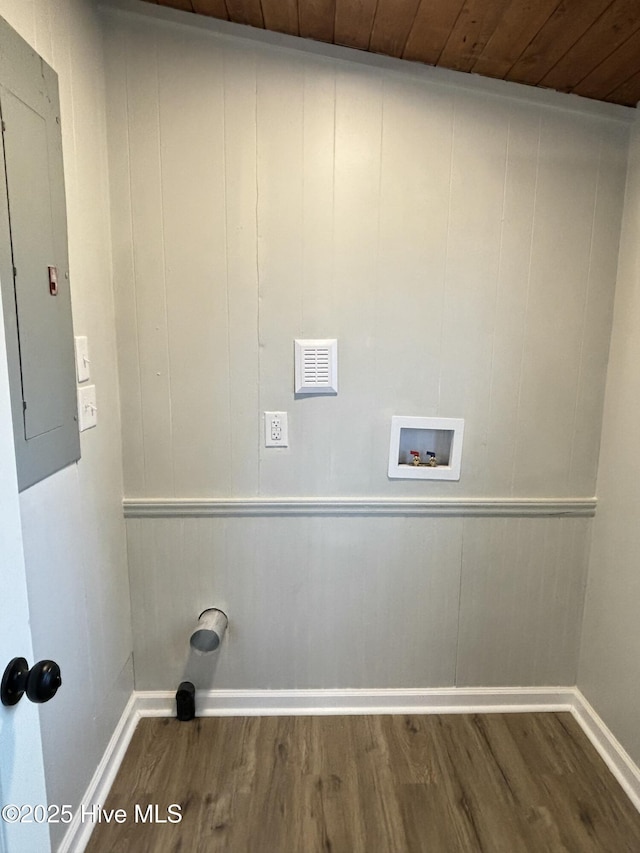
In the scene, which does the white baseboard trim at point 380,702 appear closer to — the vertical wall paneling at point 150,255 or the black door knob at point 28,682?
the vertical wall paneling at point 150,255

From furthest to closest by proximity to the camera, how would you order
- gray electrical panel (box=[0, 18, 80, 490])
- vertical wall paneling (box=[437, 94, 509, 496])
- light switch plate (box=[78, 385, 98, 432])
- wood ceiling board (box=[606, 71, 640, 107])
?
1. vertical wall paneling (box=[437, 94, 509, 496])
2. wood ceiling board (box=[606, 71, 640, 107])
3. light switch plate (box=[78, 385, 98, 432])
4. gray electrical panel (box=[0, 18, 80, 490])

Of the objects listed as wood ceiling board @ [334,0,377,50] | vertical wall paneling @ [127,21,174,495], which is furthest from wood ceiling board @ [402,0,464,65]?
vertical wall paneling @ [127,21,174,495]

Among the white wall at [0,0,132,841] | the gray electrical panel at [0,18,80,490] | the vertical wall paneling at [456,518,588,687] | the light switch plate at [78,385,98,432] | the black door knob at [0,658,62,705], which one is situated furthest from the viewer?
the vertical wall paneling at [456,518,588,687]

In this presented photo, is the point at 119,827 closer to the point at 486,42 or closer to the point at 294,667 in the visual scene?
the point at 294,667

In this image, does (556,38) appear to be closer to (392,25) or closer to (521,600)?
(392,25)

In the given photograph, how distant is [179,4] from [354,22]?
22.0 inches

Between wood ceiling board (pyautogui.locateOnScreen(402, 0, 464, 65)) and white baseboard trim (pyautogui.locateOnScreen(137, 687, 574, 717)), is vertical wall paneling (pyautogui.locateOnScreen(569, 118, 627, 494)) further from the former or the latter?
white baseboard trim (pyautogui.locateOnScreen(137, 687, 574, 717))

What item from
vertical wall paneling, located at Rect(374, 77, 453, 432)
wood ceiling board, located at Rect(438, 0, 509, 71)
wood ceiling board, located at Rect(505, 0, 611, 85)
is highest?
wood ceiling board, located at Rect(438, 0, 509, 71)

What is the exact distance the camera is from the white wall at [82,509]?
1150mm

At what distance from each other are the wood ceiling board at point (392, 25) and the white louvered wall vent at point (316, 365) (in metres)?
0.94

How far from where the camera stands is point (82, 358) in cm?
136

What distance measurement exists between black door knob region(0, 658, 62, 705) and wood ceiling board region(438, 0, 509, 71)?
1815 mm

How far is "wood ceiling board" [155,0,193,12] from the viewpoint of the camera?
143 cm

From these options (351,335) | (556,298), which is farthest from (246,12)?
(556,298)
